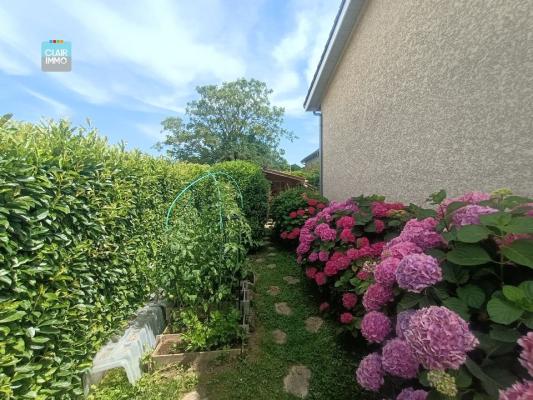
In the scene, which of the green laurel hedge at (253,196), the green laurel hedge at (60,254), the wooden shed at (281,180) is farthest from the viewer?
the wooden shed at (281,180)

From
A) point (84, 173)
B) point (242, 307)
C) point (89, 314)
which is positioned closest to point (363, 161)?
point (242, 307)

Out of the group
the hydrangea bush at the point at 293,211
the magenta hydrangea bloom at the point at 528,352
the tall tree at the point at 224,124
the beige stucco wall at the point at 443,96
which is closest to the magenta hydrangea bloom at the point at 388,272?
the magenta hydrangea bloom at the point at 528,352

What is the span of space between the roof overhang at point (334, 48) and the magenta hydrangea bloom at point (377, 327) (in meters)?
4.84

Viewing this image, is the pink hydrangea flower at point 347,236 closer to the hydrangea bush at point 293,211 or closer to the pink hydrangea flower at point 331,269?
the pink hydrangea flower at point 331,269

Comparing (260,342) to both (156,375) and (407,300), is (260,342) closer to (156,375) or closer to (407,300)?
(156,375)

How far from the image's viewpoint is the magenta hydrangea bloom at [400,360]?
1.21m

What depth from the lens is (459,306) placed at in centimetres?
A: 116

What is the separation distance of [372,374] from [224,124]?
1179 inches

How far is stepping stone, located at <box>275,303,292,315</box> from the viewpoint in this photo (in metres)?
3.76

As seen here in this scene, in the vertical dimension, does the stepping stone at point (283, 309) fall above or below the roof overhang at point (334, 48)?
below

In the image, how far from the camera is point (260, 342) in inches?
121

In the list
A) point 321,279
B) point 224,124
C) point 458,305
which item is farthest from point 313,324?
point 224,124

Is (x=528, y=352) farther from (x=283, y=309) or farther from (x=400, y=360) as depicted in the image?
(x=283, y=309)

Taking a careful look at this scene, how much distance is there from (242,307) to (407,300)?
2.55 metres
